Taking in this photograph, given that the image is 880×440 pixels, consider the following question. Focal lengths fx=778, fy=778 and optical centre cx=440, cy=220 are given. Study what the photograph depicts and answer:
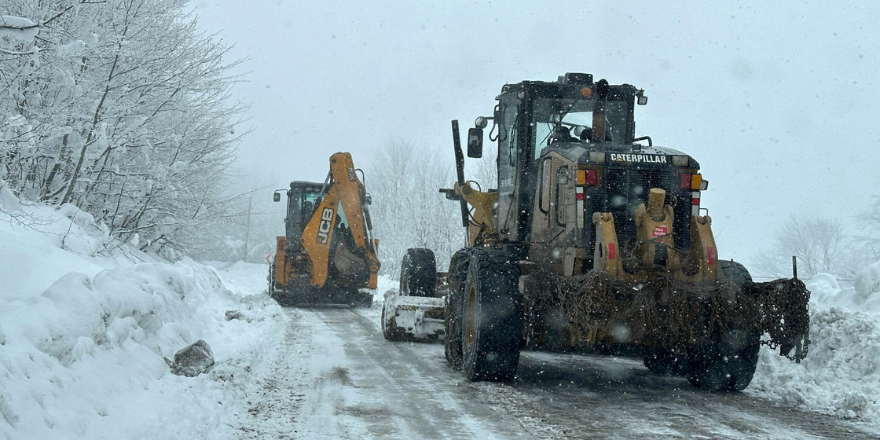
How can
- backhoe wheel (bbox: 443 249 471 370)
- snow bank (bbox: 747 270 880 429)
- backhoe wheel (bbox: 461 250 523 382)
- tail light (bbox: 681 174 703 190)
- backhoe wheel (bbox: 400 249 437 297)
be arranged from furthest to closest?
backhoe wheel (bbox: 400 249 437 297), backhoe wheel (bbox: 443 249 471 370), tail light (bbox: 681 174 703 190), backhoe wheel (bbox: 461 250 523 382), snow bank (bbox: 747 270 880 429)

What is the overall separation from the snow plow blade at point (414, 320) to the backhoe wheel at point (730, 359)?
14.7 ft

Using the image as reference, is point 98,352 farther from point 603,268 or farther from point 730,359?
point 730,359

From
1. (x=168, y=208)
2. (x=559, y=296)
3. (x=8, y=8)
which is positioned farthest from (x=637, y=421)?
(x=168, y=208)

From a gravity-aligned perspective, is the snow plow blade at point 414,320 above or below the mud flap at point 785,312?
below

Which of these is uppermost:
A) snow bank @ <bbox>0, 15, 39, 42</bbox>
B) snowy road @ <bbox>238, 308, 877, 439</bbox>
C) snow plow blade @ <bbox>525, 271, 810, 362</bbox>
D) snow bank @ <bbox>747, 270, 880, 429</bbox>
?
snow bank @ <bbox>0, 15, 39, 42</bbox>

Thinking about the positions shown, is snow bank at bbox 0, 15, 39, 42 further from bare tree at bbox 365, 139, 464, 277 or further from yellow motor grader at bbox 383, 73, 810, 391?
bare tree at bbox 365, 139, 464, 277

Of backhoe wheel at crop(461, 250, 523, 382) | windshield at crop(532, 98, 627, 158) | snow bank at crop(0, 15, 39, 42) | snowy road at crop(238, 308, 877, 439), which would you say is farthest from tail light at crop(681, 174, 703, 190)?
snow bank at crop(0, 15, 39, 42)

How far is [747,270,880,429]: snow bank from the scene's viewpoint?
6.55m

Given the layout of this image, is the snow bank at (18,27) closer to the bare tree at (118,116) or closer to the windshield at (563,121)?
the bare tree at (118,116)

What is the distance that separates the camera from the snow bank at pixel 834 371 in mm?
6547


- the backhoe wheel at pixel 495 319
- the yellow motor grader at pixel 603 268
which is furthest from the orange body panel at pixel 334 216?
the backhoe wheel at pixel 495 319

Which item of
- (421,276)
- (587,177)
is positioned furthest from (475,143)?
(421,276)

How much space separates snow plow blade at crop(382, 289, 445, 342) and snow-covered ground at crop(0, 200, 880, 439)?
54 cm

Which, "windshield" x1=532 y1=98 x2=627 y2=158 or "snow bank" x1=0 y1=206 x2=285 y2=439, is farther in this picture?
"windshield" x1=532 y1=98 x2=627 y2=158
